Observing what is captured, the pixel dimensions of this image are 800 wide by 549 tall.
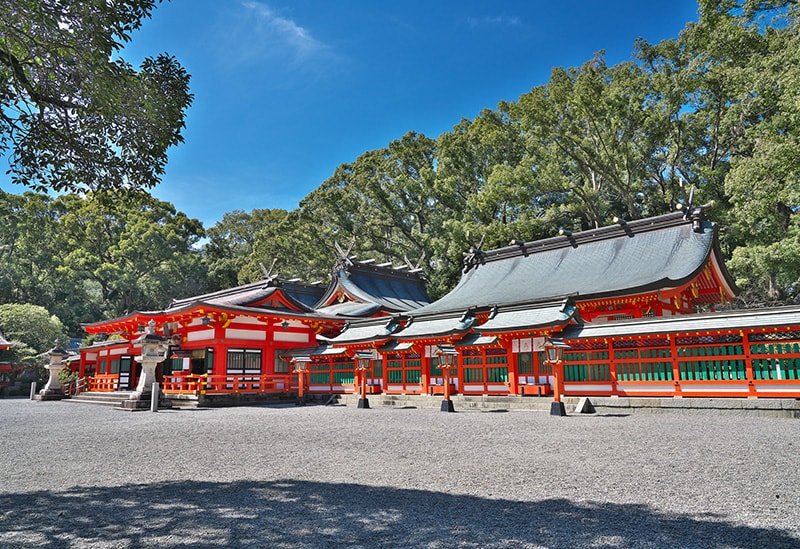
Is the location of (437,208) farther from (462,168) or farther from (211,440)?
(211,440)

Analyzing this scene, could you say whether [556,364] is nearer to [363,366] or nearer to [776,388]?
[776,388]

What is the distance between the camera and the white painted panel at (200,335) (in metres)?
20.2

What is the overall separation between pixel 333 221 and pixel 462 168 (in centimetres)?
1000

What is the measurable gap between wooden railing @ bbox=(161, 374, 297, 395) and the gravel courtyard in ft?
29.6

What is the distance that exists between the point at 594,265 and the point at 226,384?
47.5ft

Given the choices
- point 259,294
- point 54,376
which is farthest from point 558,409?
point 54,376

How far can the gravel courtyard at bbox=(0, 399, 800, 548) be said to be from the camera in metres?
3.89

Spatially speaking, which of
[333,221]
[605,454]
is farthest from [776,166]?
[333,221]

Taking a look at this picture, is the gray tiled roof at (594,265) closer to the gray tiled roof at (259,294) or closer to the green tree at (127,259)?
the gray tiled roof at (259,294)

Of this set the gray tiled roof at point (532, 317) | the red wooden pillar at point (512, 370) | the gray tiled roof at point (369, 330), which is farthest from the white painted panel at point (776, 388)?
the gray tiled roof at point (369, 330)

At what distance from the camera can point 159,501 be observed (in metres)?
4.86

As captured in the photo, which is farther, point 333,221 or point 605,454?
point 333,221

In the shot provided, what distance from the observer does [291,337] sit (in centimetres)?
2223

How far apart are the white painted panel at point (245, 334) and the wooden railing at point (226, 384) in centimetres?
156
